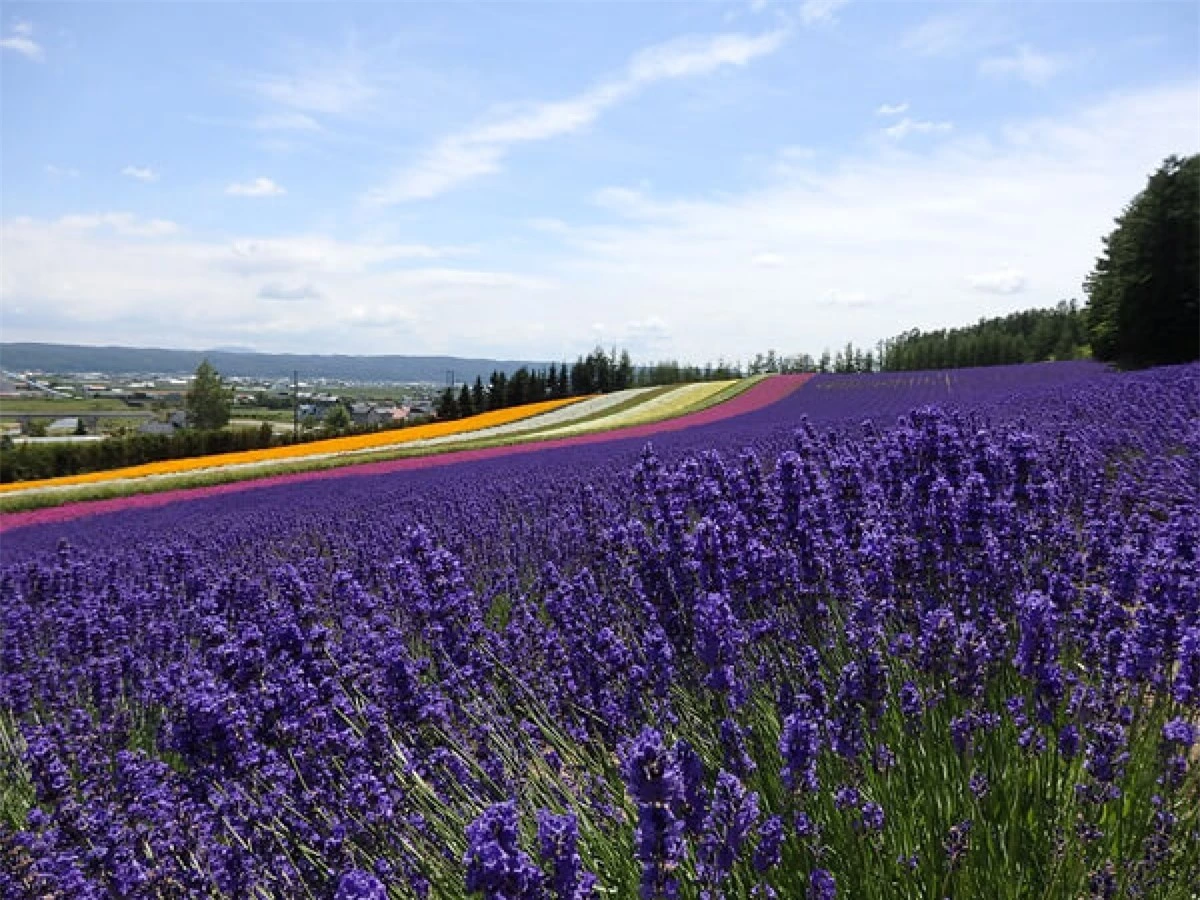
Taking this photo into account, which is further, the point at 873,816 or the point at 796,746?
the point at 873,816

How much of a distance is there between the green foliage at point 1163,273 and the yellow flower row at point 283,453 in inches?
1038

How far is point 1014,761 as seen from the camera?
8.52 feet

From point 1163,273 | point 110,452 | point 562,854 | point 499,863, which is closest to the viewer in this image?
point 499,863

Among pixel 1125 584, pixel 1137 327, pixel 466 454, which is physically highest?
pixel 1137 327

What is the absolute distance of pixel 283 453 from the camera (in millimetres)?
33344

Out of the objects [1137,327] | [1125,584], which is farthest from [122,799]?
[1137,327]

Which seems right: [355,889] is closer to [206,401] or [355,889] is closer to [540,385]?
[540,385]

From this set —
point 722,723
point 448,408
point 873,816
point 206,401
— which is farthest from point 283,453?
point 206,401

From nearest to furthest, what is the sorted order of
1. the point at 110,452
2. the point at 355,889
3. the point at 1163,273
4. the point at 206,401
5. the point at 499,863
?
the point at 499,863
the point at 355,889
the point at 1163,273
the point at 110,452
the point at 206,401

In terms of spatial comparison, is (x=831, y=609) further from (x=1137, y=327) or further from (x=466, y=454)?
(x=1137, y=327)

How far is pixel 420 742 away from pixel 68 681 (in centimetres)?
337

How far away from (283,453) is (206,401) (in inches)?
1843

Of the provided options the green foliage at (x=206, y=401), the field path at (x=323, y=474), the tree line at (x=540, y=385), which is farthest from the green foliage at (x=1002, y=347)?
the green foliage at (x=206, y=401)

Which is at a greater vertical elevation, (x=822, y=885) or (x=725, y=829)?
(x=725, y=829)
